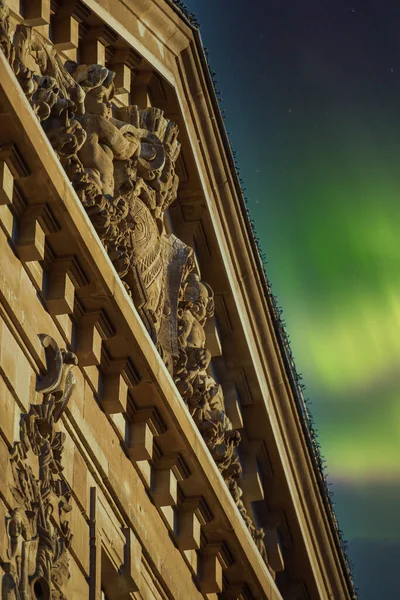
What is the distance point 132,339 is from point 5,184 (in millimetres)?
2521

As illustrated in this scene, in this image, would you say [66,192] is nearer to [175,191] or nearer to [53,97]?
[53,97]

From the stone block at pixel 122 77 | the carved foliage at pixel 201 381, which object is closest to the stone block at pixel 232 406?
the carved foliage at pixel 201 381

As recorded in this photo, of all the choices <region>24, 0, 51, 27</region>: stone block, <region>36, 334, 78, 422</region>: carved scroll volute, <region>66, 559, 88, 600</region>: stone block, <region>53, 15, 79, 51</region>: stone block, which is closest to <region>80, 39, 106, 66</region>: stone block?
<region>53, 15, 79, 51</region>: stone block

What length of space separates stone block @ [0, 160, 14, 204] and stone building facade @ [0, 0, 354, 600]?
0.02 m

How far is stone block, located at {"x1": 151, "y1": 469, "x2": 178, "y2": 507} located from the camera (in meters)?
22.2

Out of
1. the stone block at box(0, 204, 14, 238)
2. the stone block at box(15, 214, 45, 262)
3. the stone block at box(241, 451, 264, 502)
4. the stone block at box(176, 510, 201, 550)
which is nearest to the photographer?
the stone block at box(0, 204, 14, 238)

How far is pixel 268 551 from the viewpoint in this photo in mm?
26172

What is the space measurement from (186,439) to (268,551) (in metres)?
4.38

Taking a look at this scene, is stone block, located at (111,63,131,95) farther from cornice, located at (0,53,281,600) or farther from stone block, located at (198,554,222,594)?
stone block, located at (198,554,222,594)

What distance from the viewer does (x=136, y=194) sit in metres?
22.1

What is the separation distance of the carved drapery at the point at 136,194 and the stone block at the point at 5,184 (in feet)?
2.65

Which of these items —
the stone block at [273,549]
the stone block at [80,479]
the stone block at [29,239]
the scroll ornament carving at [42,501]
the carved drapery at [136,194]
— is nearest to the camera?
the scroll ornament carving at [42,501]

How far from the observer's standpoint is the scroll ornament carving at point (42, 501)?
18.2 meters

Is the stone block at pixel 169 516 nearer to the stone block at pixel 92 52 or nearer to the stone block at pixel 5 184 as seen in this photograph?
the stone block at pixel 5 184
